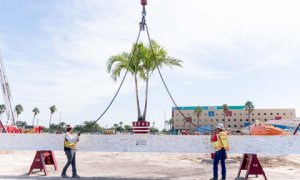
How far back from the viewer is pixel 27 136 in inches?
487

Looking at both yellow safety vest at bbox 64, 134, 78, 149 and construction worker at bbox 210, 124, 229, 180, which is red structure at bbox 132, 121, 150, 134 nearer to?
yellow safety vest at bbox 64, 134, 78, 149

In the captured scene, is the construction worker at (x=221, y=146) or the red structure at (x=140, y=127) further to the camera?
the red structure at (x=140, y=127)

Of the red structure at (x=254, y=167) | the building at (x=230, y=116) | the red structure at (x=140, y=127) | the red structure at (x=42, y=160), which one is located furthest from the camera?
the building at (x=230, y=116)

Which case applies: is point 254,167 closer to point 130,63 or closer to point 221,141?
point 221,141

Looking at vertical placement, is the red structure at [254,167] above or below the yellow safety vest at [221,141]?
below

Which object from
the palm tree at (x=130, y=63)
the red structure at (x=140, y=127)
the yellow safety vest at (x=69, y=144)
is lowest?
the yellow safety vest at (x=69, y=144)

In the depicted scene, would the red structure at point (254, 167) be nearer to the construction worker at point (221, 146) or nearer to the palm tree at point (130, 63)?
the construction worker at point (221, 146)

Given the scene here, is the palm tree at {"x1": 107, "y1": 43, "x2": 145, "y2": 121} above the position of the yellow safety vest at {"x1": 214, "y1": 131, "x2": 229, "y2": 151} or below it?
above

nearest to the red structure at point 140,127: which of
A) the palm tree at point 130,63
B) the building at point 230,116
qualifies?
the palm tree at point 130,63

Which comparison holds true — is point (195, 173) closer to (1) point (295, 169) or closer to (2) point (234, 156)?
(1) point (295, 169)

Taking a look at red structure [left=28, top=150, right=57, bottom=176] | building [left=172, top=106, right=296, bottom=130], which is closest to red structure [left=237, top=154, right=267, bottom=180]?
red structure [left=28, top=150, right=57, bottom=176]

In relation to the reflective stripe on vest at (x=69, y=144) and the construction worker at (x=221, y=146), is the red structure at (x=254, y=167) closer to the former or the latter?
the construction worker at (x=221, y=146)

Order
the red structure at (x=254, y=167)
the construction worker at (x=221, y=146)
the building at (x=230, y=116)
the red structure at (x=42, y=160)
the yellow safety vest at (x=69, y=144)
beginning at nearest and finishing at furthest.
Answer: the construction worker at (x=221, y=146)
the red structure at (x=254, y=167)
the yellow safety vest at (x=69, y=144)
the red structure at (x=42, y=160)
the building at (x=230, y=116)

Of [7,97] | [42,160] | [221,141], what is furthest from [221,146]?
[7,97]
